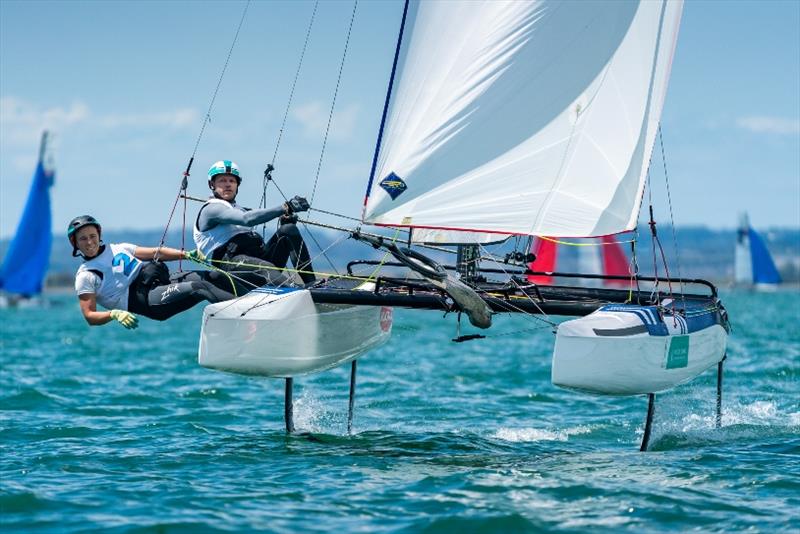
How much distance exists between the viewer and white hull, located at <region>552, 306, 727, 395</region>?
819 centimetres

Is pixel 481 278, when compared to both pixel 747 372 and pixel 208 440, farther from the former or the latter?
pixel 747 372

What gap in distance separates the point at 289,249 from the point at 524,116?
216cm

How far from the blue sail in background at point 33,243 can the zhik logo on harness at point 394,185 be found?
35295 millimetres

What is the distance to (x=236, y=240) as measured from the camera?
9500 millimetres

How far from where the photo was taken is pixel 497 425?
11523mm

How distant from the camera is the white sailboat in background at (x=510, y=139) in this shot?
909cm

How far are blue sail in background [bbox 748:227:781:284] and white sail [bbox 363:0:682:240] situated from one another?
6434 centimetres

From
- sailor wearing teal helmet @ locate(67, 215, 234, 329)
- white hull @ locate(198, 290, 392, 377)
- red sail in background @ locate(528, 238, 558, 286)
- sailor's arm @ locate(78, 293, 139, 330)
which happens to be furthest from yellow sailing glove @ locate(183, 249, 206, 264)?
red sail in background @ locate(528, 238, 558, 286)

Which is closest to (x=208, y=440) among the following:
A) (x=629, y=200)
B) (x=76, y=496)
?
(x=76, y=496)

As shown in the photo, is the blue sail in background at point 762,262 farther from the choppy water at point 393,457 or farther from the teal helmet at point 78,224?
the teal helmet at point 78,224

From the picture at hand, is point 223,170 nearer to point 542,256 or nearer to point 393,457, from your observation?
point 393,457

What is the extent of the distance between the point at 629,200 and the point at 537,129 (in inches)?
35.6

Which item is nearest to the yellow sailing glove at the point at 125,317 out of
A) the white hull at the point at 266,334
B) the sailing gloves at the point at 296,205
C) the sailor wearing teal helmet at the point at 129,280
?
the sailor wearing teal helmet at the point at 129,280

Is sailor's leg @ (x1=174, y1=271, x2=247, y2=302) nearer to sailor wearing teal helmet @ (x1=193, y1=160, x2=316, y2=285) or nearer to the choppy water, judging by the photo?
sailor wearing teal helmet @ (x1=193, y1=160, x2=316, y2=285)
